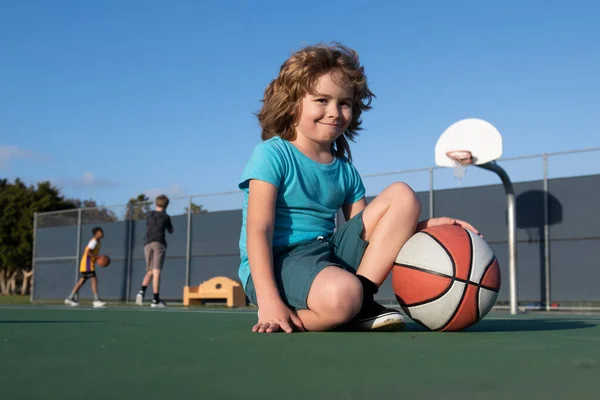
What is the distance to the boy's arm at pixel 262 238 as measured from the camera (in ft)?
9.88

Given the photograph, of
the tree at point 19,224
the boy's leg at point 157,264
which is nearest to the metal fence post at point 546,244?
the boy's leg at point 157,264

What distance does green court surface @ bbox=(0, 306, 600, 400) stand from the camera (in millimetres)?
1319

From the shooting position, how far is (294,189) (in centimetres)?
339

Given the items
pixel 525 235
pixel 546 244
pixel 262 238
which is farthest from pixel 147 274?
pixel 262 238

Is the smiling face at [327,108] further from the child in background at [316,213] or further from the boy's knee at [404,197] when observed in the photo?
the boy's knee at [404,197]

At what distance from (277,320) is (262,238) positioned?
0.39 metres

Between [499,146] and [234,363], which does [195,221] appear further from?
[234,363]

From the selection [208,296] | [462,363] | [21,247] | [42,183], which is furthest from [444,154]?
[42,183]

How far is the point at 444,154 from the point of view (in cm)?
1081

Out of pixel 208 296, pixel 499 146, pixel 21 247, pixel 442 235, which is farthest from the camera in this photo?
pixel 21 247

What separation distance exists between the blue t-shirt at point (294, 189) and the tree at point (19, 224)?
35.8 meters

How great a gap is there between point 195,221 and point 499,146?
8337mm

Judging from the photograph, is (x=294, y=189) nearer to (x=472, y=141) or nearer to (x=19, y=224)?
(x=472, y=141)

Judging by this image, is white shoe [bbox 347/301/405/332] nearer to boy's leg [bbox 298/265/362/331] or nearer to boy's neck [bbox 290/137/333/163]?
boy's leg [bbox 298/265/362/331]
